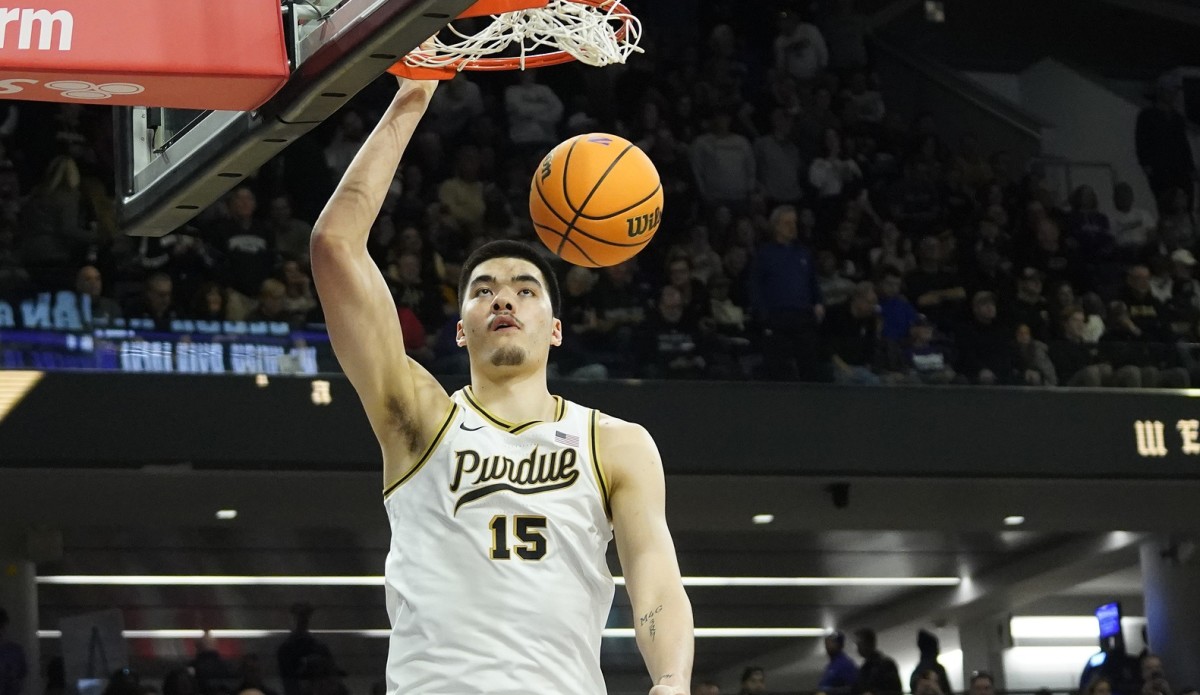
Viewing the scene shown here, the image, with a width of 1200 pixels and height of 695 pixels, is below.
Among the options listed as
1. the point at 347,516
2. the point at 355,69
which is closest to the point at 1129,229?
the point at 347,516

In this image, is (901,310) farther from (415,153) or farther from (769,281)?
(415,153)

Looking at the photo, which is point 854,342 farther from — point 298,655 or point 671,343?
point 298,655

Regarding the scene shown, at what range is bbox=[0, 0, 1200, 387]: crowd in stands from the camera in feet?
35.1

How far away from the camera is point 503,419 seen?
12.4 feet

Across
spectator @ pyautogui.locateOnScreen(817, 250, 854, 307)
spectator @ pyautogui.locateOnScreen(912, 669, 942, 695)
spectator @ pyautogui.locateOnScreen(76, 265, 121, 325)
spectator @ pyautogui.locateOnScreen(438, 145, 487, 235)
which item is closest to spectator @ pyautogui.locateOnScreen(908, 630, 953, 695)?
spectator @ pyautogui.locateOnScreen(912, 669, 942, 695)

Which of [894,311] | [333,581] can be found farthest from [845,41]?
[333,581]

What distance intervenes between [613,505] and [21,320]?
286 inches

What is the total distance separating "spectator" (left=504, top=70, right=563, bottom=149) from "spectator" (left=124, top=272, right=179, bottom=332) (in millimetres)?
3596

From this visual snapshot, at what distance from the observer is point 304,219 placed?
11.6m

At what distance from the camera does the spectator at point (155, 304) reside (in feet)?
33.5

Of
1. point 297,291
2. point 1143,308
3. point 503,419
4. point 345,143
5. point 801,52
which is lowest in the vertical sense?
point 503,419

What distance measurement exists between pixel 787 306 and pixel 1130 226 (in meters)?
4.36

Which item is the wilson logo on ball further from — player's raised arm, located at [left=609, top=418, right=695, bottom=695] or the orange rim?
player's raised arm, located at [left=609, top=418, right=695, bottom=695]

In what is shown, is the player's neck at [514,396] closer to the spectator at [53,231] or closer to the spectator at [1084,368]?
the spectator at [53,231]
